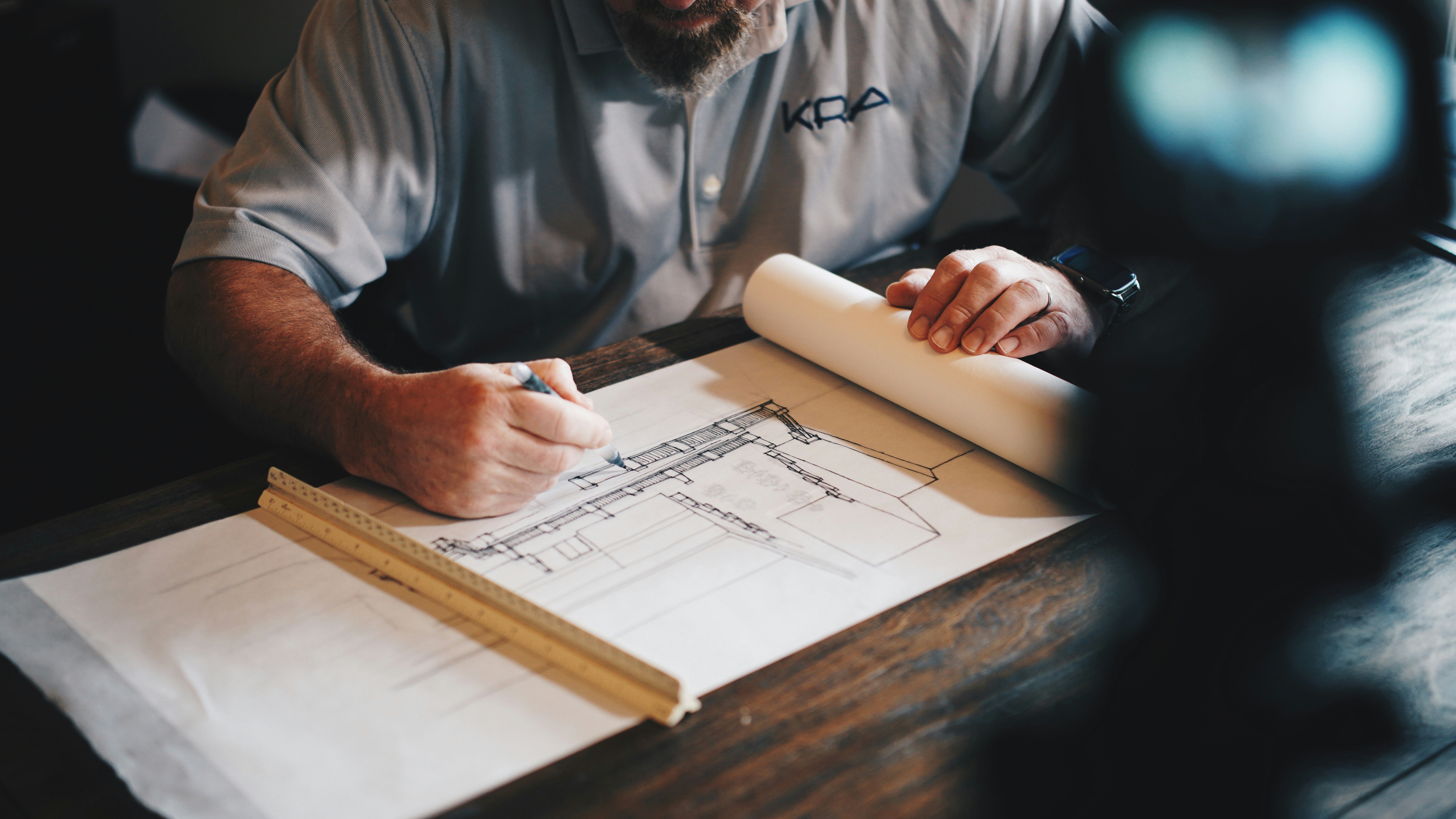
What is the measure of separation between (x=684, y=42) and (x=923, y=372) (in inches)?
20.5

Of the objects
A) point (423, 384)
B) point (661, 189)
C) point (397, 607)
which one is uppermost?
point (661, 189)

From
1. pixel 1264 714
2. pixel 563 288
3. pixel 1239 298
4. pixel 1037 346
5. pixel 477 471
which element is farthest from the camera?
pixel 563 288

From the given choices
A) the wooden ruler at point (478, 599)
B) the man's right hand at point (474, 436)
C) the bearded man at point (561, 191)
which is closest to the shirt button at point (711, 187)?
the bearded man at point (561, 191)

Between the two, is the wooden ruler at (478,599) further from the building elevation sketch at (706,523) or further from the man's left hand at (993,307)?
the man's left hand at (993,307)

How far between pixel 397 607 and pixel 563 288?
28.6 inches

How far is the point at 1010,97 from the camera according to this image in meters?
1.39

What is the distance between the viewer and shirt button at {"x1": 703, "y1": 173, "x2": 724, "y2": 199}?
129 cm

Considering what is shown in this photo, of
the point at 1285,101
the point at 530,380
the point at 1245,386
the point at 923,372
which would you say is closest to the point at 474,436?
the point at 530,380

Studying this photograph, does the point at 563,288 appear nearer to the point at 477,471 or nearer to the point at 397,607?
the point at 477,471

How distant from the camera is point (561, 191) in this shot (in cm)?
122

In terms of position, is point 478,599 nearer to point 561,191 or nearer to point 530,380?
point 530,380

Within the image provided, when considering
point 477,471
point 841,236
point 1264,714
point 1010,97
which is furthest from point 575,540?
point 1010,97

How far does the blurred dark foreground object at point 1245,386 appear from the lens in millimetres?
542

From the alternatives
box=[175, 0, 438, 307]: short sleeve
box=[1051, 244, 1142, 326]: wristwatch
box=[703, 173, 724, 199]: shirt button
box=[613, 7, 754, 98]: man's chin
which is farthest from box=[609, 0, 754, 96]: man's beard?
box=[1051, 244, 1142, 326]: wristwatch
